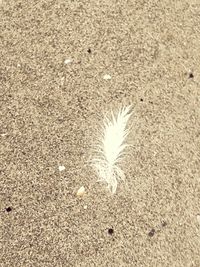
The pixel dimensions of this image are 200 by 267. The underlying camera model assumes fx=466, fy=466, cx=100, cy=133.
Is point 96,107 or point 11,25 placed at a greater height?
point 11,25

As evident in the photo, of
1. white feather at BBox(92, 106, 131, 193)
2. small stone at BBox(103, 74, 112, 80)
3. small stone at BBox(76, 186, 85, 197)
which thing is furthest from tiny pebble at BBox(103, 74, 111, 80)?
small stone at BBox(76, 186, 85, 197)

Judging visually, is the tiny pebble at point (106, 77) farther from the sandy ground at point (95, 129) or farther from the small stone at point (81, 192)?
the small stone at point (81, 192)

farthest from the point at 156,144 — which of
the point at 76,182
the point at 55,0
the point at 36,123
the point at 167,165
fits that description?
the point at 55,0

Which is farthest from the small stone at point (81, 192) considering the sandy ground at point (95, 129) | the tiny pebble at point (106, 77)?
the tiny pebble at point (106, 77)

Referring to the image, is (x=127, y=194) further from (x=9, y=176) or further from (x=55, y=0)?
(x=55, y=0)

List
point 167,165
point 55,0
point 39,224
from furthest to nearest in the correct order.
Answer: point 55,0 → point 167,165 → point 39,224

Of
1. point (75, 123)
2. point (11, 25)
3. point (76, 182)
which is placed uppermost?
point (11, 25)

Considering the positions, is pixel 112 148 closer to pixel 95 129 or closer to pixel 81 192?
pixel 95 129

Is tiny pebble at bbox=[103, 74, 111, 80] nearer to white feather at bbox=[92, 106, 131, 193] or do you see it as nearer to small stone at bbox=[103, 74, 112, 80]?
small stone at bbox=[103, 74, 112, 80]
